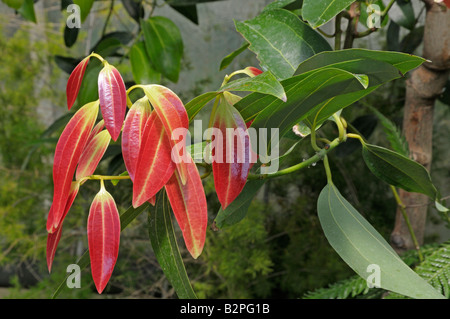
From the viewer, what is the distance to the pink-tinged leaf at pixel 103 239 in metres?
0.19

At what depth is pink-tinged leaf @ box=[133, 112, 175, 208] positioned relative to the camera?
18 centimetres

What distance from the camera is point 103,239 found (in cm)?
20

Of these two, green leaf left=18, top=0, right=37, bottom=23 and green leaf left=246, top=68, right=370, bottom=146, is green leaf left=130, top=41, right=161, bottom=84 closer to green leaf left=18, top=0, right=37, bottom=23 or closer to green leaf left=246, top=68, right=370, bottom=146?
green leaf left=18, top=0, right=37, bottom=23

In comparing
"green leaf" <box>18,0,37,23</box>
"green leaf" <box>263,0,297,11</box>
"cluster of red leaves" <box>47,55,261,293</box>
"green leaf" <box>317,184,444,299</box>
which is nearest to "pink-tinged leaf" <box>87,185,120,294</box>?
"cluster of red leaves" <box>47,55,261,293</box>

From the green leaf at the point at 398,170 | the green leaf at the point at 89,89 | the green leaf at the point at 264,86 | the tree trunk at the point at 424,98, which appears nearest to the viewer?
the green leaf at the point at 264,86

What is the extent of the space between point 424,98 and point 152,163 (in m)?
0.37

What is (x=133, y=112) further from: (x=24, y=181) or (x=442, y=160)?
(x=24, y=181)

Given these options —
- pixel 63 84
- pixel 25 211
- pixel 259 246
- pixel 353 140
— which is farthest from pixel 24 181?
pixel 353 140

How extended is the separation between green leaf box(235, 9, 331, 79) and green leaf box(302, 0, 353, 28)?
0.03 meters

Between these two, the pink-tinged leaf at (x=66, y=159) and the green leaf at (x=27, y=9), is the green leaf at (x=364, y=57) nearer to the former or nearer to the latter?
the pink-tinged leaf at (x=66, y=159)

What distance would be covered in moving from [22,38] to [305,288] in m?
0.99

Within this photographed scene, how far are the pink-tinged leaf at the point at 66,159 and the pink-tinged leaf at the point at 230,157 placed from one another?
0.06 m

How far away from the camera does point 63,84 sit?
132 centimetres

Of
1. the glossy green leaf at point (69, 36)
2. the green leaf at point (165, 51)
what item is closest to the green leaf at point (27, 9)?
the glossy green leaf at point (69, 36)
